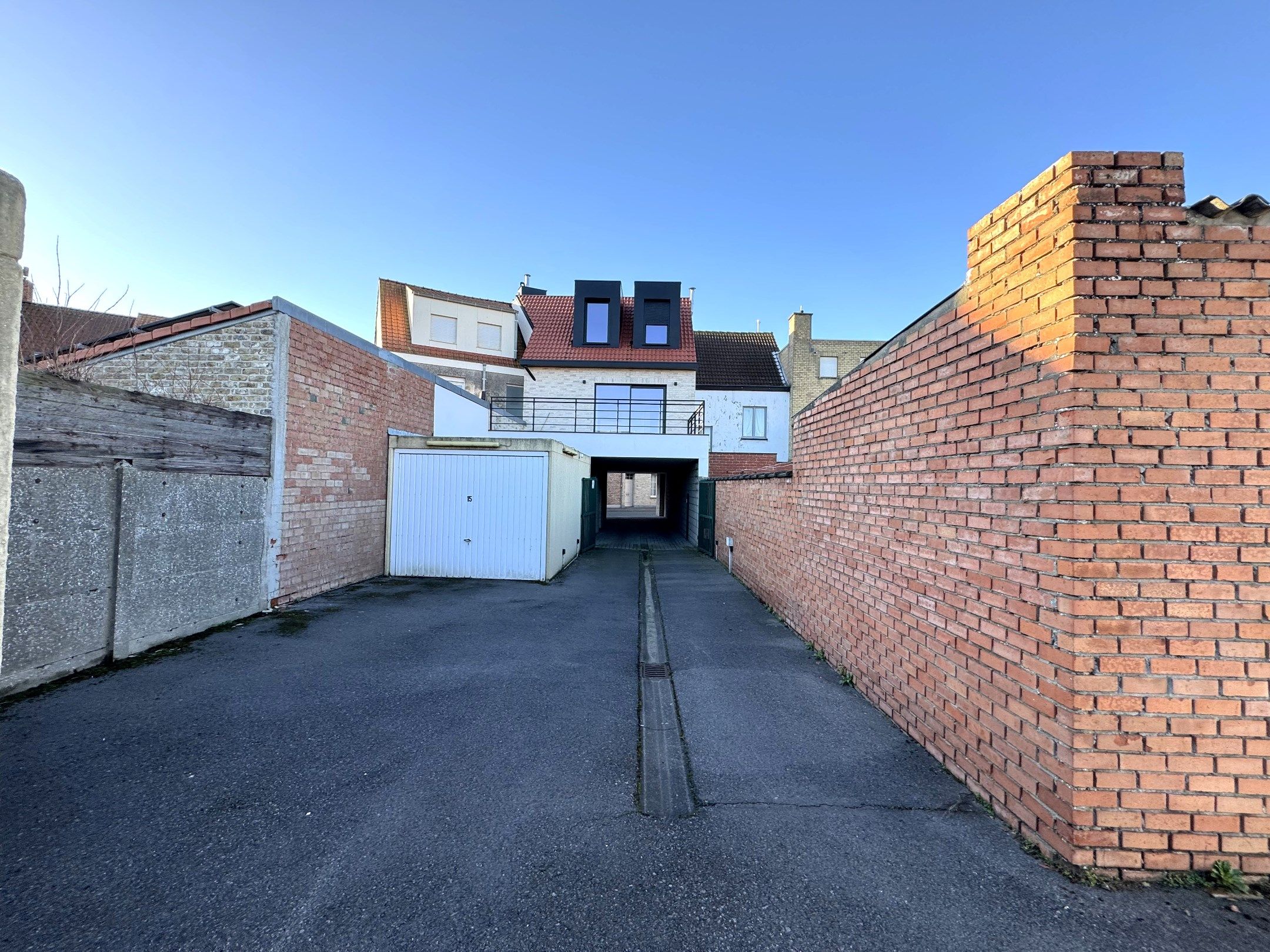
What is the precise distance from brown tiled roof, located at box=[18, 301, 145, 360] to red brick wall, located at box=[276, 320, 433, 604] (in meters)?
2.41

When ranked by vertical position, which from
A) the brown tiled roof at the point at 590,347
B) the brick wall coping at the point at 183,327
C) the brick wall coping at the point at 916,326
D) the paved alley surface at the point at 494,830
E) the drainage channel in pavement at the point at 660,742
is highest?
the brown tiled roof at the point at 590,347

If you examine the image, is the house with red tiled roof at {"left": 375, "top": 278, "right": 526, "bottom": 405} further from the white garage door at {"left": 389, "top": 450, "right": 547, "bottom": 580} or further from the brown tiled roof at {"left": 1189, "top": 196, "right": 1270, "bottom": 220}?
the brown tiled roof at {"left": 1189, "top": 196, "right": 1270, "bottom": 220}

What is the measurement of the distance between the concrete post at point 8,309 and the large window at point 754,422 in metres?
21.7

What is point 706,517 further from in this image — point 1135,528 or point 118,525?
point 1135,528

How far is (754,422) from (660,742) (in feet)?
66.1

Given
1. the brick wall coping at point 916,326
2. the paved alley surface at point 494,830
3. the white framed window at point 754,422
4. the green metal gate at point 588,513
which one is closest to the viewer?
the paved alley surface at point 494,830

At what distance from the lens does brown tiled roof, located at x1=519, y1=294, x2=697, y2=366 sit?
1900 cm

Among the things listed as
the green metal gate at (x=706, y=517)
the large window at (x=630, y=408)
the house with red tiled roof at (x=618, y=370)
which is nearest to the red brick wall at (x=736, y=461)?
the house with red tiled roof at (x=618, y=370)

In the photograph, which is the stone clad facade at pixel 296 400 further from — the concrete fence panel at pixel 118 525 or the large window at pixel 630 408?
the large window at pixel 630 408

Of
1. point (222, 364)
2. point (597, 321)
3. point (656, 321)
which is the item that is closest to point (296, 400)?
point (222, 364)

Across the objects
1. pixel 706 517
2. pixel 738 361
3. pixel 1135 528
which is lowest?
pixel 706 517

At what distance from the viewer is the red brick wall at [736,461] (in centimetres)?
2178

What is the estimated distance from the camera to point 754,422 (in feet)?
74.3

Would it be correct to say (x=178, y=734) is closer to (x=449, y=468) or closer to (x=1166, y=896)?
(x=1166, y=896)
